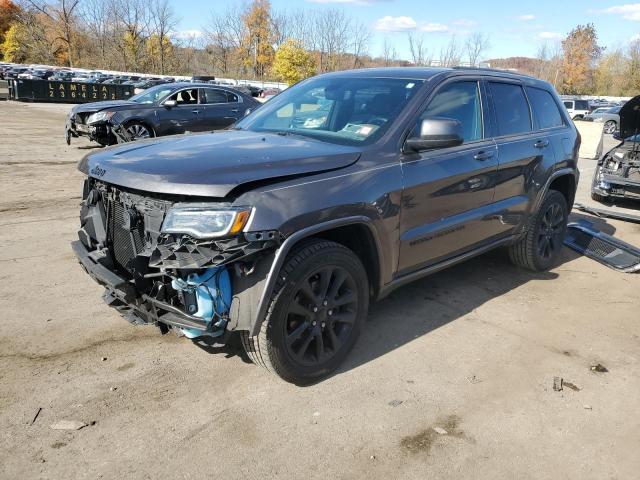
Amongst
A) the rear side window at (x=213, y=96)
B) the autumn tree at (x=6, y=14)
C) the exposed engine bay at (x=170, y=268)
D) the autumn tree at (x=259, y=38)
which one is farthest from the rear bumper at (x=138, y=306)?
the autumn tree at (x=6, y=14)

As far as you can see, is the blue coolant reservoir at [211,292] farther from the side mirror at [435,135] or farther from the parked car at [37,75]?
the parked car at [37,75]

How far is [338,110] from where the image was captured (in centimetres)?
388

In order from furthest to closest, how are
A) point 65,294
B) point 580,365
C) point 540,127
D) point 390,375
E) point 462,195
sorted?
point 540,127
point 65,294
point 462,195
point 580,365
point 390,375

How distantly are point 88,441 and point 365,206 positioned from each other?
6.45 feet

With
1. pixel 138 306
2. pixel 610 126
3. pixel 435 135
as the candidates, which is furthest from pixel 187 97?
pixel 610 126

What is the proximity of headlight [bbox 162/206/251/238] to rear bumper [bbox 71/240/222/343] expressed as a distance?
0.46m

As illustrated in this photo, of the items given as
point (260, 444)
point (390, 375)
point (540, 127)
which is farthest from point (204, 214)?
point (540, 127)

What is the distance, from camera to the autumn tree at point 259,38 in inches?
3174

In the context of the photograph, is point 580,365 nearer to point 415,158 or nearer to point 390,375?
point 390,375

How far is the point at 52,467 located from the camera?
2484 millimetres

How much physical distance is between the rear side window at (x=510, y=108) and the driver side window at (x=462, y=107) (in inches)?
11.6

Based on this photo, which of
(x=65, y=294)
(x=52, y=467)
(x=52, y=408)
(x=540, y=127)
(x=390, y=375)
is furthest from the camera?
(x=540, y=127)

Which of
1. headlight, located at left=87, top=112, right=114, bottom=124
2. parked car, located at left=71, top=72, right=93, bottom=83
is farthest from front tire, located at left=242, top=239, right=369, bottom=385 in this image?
parked car, located at left=71, top=72, right=93, bottom=83

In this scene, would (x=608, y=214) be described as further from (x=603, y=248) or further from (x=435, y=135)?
(x=435, y=135)
